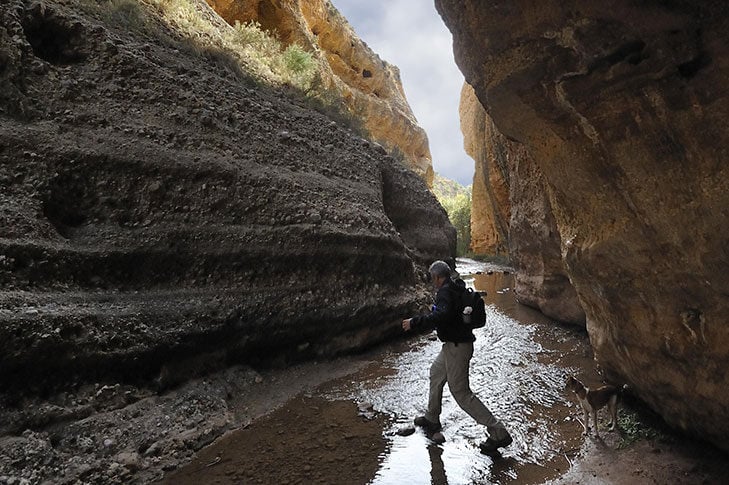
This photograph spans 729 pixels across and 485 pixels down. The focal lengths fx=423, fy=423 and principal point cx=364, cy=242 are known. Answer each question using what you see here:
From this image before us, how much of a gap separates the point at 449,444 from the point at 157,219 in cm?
423

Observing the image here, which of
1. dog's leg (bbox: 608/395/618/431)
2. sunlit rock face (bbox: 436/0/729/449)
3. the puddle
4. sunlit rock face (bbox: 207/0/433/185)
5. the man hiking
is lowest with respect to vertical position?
the puddle

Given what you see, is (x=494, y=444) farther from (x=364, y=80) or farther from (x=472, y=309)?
(x=364, y=80)

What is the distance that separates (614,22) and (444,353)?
2.90 m

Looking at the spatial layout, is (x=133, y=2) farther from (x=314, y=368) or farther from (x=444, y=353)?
(x=444, y=353)

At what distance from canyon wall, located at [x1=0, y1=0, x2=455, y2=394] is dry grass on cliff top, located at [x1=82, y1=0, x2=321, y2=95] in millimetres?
71

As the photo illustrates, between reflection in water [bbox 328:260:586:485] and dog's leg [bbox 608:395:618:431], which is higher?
dog's leg [bbox 608:395:618:431]

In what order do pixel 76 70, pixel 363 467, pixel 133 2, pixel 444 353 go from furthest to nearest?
1. pixel 133 2
2. pixel 76 70
3. pixel 444 353
4. pixel 363 467

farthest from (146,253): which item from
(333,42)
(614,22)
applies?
(333,42)

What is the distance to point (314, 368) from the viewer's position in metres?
6.17

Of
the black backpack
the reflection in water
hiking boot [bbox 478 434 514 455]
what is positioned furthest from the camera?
the black backpack

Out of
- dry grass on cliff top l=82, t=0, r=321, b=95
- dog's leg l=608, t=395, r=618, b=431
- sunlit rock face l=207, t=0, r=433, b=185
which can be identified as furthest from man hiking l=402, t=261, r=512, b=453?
sunlit rock face l=207, t=0, r=433, b=185

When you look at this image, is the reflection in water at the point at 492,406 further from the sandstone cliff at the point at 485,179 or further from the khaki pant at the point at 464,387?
the sandstone cliff at the point at 485,179

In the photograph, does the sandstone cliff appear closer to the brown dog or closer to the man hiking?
the man hiking

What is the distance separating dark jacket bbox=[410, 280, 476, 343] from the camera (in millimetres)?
3836
